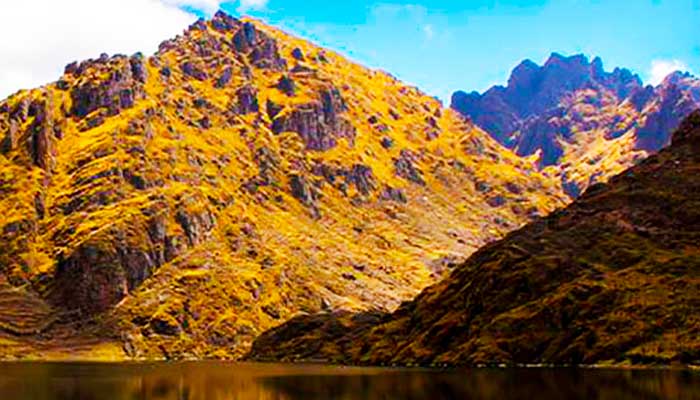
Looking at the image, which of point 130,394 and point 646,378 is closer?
point 130,394

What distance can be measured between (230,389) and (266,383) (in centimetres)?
1987

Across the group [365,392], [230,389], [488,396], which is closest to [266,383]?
[230,389]

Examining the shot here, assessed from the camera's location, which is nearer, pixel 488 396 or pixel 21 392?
pixel 488 396

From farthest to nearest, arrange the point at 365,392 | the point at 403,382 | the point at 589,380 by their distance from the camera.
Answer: the point at 403,382
the point at 589,380
the point at 365,392

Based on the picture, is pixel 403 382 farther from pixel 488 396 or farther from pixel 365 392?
pixel 488 396

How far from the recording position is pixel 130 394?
156000 mm

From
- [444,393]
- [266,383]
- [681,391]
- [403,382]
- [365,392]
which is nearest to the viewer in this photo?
[681,391]

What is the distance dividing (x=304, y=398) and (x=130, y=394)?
36889mm

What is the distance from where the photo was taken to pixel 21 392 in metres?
157

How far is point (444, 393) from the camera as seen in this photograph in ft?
458

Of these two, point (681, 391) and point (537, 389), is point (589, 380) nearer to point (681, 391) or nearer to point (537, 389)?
point (537, 389)

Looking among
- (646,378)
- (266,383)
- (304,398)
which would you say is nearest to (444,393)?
(304,398)

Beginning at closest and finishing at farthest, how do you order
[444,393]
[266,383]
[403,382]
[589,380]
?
[444,393] → [589,380] → [403,382] → [266,383]

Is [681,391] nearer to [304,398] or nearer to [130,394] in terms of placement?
[304,398]
